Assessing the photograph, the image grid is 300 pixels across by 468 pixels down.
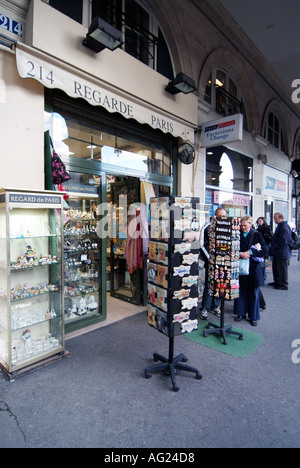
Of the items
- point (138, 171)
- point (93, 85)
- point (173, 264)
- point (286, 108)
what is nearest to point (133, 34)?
point (93, 85)

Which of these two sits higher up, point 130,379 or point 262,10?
point 262,10

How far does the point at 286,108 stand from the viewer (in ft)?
40.2

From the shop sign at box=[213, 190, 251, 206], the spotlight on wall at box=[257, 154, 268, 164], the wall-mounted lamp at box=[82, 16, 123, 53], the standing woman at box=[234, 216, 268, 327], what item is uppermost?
the wall-mounted lamp at box=[82, 16, 123, 53]

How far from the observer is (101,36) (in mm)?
3762

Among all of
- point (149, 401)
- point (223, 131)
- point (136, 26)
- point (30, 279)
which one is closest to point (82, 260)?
point (30, 279)

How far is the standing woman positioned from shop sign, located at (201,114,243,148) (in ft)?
7.23

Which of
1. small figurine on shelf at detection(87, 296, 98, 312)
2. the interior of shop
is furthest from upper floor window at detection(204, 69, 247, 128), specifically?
small figurine on shelf at detection(87, 296, 98, 312)

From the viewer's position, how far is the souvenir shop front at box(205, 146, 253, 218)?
A: 757 cm

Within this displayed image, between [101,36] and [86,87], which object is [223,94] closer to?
[101,36]

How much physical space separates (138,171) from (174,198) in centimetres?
276

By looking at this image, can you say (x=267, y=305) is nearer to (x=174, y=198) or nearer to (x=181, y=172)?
(x=181, y=172)

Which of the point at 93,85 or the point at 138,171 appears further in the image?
the point at 138,171

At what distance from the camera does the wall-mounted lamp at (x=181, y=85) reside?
515 cm

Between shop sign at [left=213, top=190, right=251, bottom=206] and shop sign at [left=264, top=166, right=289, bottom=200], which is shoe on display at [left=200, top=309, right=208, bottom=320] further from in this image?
shop sign at [left=264, top=166, right=289, bottom=200]
